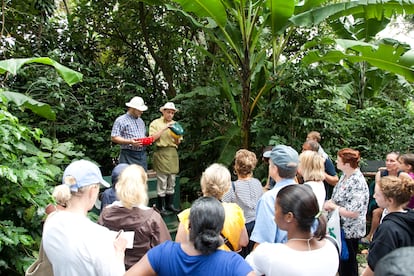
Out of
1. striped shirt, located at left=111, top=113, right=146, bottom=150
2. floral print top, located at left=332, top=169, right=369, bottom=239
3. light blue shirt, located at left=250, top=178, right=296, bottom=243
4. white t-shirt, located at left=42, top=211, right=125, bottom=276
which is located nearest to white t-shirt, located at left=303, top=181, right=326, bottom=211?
Answer: floral print top, located at left=332, top=169, right=369, bottom=239

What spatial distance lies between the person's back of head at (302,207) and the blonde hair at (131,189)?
3.41 ft

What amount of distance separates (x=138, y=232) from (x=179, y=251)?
93cm

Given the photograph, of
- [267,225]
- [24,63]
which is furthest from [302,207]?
[24,63]

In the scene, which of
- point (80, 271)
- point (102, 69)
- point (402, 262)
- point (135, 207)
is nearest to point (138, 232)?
point (135, 207)

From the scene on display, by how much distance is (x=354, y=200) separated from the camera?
12.7 feet

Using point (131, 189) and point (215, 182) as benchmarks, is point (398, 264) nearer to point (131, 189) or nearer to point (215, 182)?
point (215, 182)

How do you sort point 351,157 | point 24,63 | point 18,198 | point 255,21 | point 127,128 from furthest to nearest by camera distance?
point 255,21
point 127,128
point 24,63
point 351,157
point 18,198

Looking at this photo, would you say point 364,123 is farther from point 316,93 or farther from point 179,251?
point 179,251

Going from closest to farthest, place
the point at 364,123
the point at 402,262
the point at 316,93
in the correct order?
the point at 402,262
the point at 316,93
the point at 364,123

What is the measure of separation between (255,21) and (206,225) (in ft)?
→ 17.5

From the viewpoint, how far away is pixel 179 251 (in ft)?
6.13

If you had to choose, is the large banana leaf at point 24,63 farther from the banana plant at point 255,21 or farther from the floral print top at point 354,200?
the floral print top at point 354,200

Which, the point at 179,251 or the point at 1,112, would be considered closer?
the point at 179,251

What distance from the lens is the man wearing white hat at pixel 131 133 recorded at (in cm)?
543
